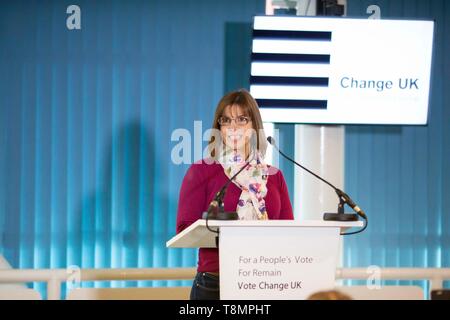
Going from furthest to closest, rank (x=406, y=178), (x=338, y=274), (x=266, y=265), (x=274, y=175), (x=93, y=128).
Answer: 1. (x=406, y=178)
2. (x=93, y=128)
3. (x=338, y=274)
4. (x=274, y=175)
5. (x=266, y=265)

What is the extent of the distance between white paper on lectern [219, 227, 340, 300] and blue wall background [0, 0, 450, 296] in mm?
2460

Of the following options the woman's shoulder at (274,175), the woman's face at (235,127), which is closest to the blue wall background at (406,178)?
the woman's shoulder at (274,175)

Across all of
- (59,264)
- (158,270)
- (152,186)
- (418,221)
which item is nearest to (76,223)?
(59,264)

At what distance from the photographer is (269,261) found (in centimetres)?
153

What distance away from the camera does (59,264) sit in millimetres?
3904

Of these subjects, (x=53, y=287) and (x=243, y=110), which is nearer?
(x=243, y=110)

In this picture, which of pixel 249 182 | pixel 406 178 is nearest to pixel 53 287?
pixel 249 182

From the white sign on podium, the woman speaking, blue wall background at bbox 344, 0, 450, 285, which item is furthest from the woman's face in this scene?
blue wall background at bbox 344, 0, 450, 285

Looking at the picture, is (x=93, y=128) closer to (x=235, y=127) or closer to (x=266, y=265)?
(x=235, y=127)

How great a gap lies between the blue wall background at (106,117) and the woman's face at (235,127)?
203 cm

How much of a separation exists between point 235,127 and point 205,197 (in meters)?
0.24

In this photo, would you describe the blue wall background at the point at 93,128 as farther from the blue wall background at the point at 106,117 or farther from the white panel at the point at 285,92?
the white panel at the point at 285,92

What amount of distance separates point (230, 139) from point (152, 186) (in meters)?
2.10

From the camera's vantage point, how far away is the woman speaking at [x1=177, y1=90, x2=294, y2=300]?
185 cm
